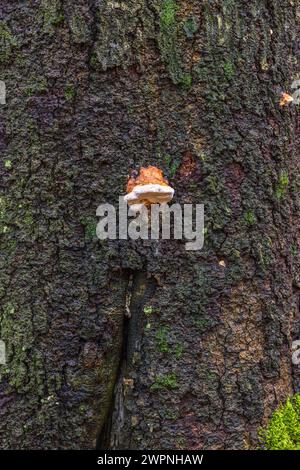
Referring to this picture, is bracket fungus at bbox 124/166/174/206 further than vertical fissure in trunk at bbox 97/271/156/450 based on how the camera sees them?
No

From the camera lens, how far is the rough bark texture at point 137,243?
1.81 meters

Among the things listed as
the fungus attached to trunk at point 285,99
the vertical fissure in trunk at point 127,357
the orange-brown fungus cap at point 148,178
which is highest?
the fungus attached to trunk at point 285,99

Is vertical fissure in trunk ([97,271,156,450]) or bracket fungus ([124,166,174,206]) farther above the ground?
bracket fungus ([124,166,174,206])

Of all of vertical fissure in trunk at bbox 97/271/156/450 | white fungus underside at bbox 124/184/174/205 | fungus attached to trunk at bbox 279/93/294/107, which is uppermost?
fungus attached to trunk at bbox 279/93/294/107

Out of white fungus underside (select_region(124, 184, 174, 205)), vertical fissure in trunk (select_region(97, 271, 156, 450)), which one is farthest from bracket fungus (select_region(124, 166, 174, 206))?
vertical fissure in trunk (select_region(97, 271, 156, 450))

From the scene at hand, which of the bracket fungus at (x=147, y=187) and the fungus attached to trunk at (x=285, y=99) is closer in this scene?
the bracket fungus at (x=147, y=187)

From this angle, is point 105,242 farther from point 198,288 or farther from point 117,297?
point 198,288

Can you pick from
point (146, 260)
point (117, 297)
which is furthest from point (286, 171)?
point (117, 297)

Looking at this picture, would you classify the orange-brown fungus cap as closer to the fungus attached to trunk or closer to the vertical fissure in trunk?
the vertical fissure in trunk

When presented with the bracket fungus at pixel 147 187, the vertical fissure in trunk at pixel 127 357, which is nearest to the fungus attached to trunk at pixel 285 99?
the bracket fungus at pixel 147 187

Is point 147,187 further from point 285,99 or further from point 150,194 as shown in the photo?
point 285,99

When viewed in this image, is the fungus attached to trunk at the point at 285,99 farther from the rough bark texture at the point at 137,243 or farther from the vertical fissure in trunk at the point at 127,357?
the vertical fissure in trunk at the point at 127,357

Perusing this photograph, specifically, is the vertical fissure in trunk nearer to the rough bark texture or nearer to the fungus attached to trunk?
the rough bark texture

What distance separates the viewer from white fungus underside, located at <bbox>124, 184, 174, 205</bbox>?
176 cm
